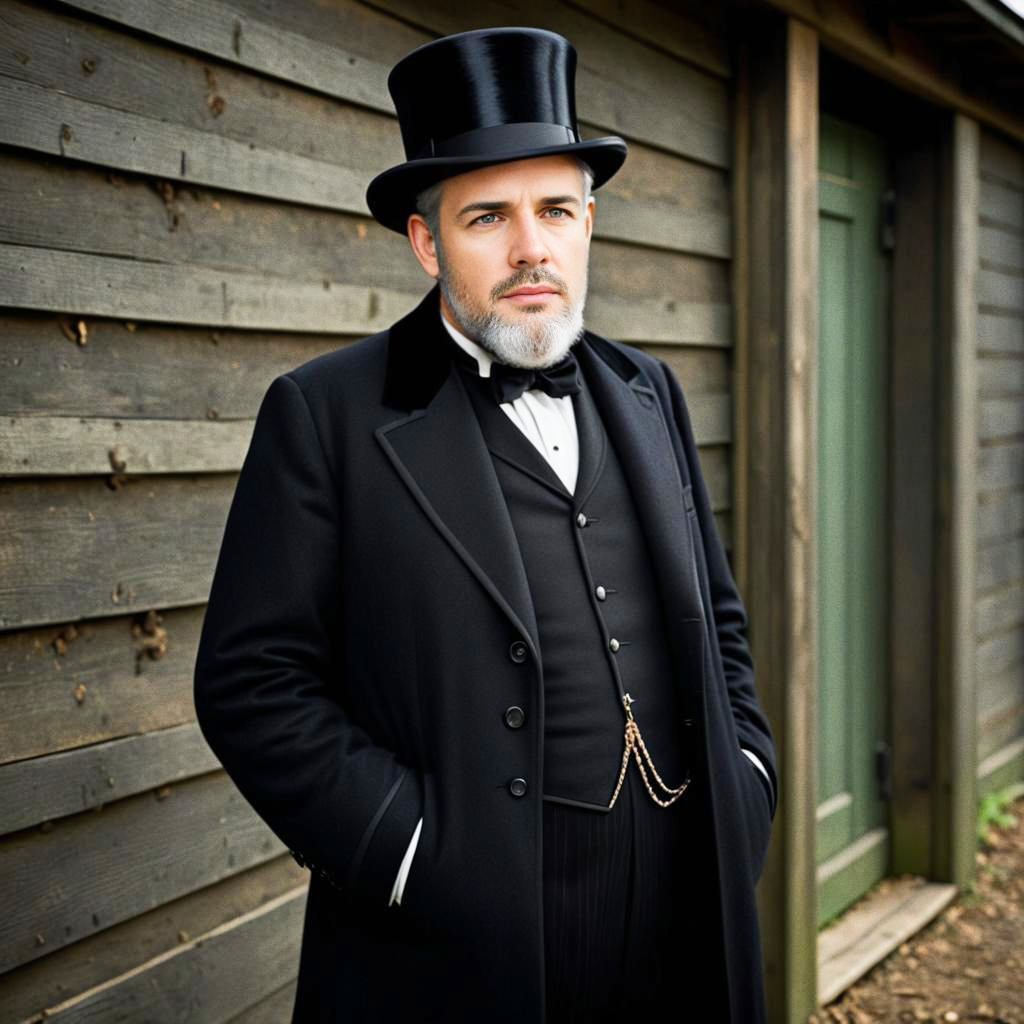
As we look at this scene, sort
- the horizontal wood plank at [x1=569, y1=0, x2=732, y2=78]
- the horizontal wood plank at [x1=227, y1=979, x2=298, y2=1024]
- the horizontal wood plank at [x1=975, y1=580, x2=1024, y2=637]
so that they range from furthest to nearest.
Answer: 1. the horizontal wood plank at [x1=975, y1=580, x2=1024, y2=637]
2. the horizontal wood plank at [x1=569, y1=0, x2=732, y2=78]
3. the horizontal wood plank at [x1=227, y1=979, x2=298, y2=1024]

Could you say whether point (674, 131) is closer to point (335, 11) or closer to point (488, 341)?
point (335, 11)

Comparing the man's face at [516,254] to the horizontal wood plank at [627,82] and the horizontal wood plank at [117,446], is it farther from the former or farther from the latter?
the horizontal wood plank at [627,82]

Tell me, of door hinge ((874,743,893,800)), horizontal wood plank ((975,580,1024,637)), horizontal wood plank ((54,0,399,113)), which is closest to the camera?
horizontal wood plank ((54,0,399,113))

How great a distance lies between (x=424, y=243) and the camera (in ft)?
6.59

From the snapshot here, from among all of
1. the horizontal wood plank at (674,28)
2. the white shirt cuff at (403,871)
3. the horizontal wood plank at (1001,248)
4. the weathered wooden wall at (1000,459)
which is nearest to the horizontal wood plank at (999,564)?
the weathered wooden wall at (1000,459)

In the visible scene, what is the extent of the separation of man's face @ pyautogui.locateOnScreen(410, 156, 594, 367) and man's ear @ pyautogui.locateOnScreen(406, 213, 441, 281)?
38mm

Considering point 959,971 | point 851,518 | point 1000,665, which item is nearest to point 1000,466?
point 1000,665

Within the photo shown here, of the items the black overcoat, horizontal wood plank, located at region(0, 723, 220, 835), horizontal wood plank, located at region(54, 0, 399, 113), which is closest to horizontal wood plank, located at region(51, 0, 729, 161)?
horizontal wood plank, located at region(54, 0, 399, 113)

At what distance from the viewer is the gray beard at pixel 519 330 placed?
6.27 ft

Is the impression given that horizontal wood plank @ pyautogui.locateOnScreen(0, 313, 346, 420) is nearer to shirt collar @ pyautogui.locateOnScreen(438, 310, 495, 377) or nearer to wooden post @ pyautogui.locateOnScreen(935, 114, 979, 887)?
shirt collar @ pyautogui.locateOnScreen(438, 310, 495, 377)

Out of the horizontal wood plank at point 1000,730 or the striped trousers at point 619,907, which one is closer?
the striped trousers at point 619,907

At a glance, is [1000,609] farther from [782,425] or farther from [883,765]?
[782,425]

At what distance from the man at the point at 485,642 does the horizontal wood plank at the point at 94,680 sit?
35 cm

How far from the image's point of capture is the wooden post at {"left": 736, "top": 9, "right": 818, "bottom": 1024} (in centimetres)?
368
